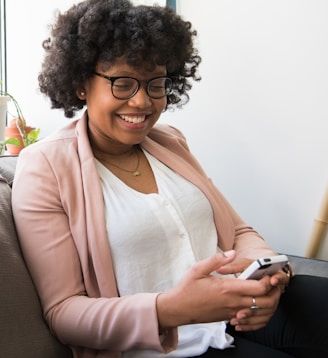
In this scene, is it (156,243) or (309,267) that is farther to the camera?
(309,267)

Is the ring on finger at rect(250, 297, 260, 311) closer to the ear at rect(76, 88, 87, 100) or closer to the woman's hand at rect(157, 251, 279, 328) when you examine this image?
the woman's hand at rect(157, 251, 279, 328)

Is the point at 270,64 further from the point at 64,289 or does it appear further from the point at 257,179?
the point at 64,289

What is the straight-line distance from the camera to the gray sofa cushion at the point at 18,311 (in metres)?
0.81

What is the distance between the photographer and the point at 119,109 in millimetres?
1036

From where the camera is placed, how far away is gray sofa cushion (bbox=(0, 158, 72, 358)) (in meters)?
0.81

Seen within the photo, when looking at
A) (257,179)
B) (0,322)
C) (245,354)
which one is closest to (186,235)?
(245,354)

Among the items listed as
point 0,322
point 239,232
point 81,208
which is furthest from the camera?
point 239,232

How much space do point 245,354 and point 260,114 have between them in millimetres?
946

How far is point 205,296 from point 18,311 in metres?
0.35

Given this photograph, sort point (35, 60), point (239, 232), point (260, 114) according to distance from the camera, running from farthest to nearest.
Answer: point (35, 60) < point (260, 114) < point (239, 232)

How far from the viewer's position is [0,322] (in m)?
0.80

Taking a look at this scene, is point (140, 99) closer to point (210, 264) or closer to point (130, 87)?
point (130, 87)

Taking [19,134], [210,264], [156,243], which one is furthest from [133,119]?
[19,134]

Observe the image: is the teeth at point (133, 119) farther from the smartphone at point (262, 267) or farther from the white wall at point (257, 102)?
the white wall at point (257, 102)
